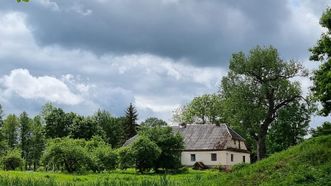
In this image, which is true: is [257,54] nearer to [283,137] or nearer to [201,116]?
[283,137]

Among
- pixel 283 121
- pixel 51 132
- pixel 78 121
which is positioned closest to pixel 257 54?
pixel 283 121

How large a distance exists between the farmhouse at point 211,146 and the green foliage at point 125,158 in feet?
65.9

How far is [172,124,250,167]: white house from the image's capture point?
7294 cm

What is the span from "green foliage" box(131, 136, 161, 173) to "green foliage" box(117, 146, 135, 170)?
52 cm

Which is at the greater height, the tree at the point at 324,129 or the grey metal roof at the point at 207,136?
the grey metal roof at the point at 207,136

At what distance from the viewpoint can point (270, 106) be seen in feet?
191

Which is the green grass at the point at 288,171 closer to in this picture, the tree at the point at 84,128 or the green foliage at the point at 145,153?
the green foliage at the point at 145,153

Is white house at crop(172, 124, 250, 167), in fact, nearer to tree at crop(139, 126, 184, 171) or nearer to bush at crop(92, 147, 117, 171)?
tree at crop(139, 126, 184, 171)

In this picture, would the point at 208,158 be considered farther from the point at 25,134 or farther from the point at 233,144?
the point at 25,134

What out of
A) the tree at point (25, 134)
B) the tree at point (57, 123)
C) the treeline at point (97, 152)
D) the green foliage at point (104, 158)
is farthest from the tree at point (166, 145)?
the tree at point (25, 134)

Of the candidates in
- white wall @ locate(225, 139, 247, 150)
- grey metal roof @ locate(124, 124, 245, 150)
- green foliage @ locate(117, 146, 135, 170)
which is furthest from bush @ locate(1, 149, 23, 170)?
white wall @ locate(225, 139, 247, 150)

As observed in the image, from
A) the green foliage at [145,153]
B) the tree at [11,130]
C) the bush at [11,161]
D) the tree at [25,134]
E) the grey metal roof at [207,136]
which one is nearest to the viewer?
the green foliage at [145,153]

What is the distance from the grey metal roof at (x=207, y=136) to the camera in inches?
2901

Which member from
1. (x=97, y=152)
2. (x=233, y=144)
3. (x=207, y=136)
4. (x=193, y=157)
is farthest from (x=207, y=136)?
(x=97, y=152)
